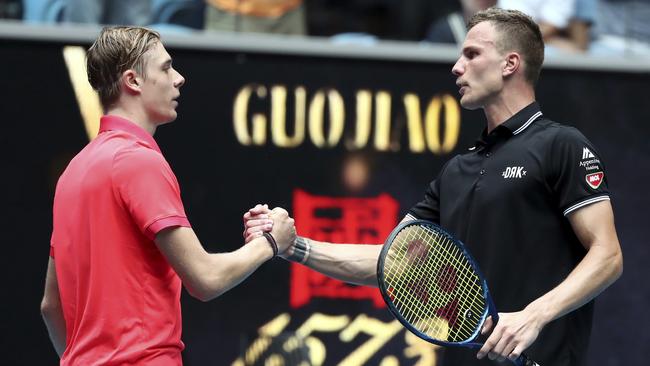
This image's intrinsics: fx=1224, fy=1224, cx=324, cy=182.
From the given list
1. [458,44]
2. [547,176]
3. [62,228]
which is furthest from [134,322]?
[458,44]

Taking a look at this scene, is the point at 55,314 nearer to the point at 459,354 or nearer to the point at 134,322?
the point at 134,322

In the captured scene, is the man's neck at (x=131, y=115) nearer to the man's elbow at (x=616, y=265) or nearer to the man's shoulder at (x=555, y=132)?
the man's shoulder at (x=555, y=132)

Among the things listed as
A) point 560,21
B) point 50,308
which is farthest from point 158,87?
point 560,21

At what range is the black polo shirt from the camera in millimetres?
3441

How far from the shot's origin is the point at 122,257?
120 inches

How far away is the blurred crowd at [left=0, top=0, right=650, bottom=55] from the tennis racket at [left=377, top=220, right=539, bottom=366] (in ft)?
7.76

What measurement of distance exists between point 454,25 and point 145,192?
10.6 ft

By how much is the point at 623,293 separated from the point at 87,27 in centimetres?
283

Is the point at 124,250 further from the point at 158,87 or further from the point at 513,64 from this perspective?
the point at 513,64

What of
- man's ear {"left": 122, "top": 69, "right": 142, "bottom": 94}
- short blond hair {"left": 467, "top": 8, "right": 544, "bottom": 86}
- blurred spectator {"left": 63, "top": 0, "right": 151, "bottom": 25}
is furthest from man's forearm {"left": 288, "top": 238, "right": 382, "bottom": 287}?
blurred spectator {"left": 63, "top": 0, "right": 151, "bottom": 25}

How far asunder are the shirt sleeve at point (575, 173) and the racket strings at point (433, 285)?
0.33m

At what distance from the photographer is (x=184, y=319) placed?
218 inches

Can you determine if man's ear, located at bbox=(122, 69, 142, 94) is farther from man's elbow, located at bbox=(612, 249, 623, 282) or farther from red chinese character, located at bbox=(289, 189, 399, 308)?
red chinese character, located at bbox=(289, 189, 399, 308)

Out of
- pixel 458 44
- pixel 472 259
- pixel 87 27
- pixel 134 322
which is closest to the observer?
pixel 134 322
